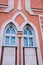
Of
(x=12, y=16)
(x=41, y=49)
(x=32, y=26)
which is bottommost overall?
(x=41, y=49)

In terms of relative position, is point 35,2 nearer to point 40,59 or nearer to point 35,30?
point 35,30

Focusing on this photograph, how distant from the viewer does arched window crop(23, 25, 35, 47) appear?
843 cm

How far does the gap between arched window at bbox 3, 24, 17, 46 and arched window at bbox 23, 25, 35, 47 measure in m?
0.56

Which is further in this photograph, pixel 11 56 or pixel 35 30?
pixel 35 30

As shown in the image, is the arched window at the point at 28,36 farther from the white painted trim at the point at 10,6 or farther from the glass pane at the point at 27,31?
the white painted trim at the point at 10,6

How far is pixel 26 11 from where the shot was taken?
8.88 meters

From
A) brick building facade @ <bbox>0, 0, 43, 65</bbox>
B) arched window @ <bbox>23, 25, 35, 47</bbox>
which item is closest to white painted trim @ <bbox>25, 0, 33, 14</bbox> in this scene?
brick building facade @ <bbox>0, 0, 43, 65</bbox>

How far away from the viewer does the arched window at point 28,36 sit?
8430 mm

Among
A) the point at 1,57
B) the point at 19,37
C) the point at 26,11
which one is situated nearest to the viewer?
the point at 1,57

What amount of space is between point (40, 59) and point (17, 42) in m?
1.47

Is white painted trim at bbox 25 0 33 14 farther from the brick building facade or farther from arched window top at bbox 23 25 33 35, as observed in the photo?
arched window top at bbox 23 25 33 35

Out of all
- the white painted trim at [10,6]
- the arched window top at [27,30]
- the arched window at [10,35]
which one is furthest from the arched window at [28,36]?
the white painted trim at [10,6]

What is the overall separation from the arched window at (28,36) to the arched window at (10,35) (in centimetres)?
56

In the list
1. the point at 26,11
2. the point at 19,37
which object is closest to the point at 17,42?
the point at 19,37
